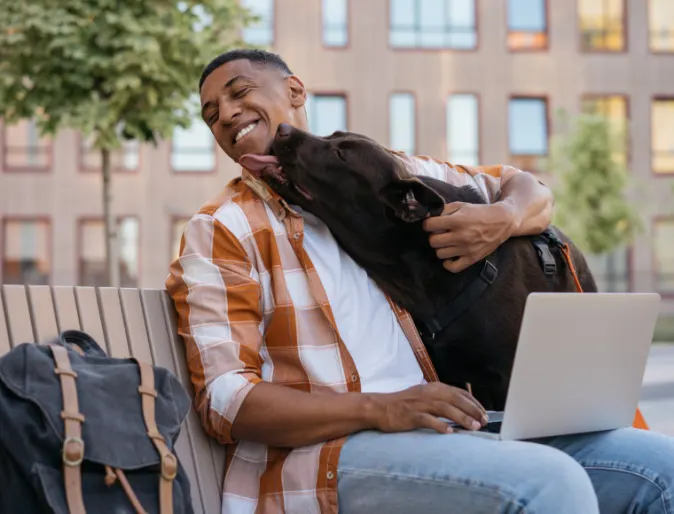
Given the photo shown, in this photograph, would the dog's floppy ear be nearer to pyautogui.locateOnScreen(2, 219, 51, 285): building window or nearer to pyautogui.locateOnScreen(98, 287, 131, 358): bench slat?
pyautogui.locateOnScreen(98, 287, 131, 358): bench slat

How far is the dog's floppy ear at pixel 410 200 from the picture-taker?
106 inches

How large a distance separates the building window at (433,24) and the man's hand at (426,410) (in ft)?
80.9

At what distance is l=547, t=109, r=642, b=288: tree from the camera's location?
2334 cm

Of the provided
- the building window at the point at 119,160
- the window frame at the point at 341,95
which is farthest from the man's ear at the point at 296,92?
the building window at the point at 119,160

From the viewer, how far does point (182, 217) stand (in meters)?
25.4

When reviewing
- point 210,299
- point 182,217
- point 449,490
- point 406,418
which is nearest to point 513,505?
point 449,490

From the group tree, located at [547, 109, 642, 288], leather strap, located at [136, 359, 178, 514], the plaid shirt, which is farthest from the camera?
tree, located at [547, 109, 642, 288]

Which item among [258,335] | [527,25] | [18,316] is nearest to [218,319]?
[258,335]

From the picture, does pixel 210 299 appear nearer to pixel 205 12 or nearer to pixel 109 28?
pixel 109 28

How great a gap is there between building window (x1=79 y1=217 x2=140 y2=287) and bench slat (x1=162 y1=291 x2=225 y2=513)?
2265cm

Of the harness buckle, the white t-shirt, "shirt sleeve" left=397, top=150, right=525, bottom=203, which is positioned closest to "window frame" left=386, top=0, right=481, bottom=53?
"shirt sleeve" left=397, top=150, right=525, bottom=203

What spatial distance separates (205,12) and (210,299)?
8249 millimetres

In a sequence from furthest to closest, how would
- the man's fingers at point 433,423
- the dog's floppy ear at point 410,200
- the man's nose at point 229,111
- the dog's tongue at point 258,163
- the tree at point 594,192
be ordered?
1. the tree at point 594,192
2. the man's nose at point 229,111
3. the dog's tongue at point 258,163
4. the dog's floppy ear at point 410,200
5. the man's fingers at point 433,423

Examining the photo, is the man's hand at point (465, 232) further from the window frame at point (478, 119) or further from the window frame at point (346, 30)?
the window frame at point (346, 30)
